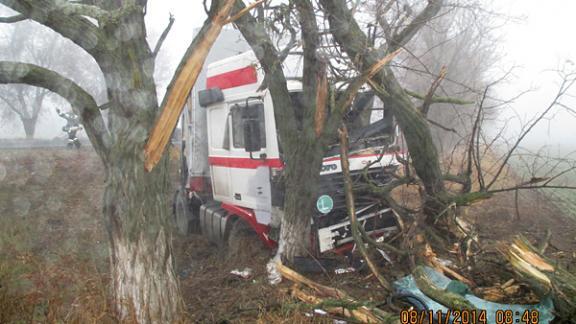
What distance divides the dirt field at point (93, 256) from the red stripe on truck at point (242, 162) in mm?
1052

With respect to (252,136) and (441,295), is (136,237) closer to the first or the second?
(252,136)

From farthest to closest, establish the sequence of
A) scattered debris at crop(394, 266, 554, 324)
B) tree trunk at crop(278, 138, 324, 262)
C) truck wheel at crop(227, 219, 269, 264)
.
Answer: truck wheel at crop(227, 219, 269, 264) → tree trunk at crop(278, 138, 324, 262) → scattered debris at crop(394, 266, 554, 324)

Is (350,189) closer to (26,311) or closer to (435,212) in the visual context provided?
(435,212)

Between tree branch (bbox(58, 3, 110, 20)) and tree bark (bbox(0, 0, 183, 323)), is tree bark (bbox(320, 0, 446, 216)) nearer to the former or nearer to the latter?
tree bark (bbox(0, 0, 183, 323))

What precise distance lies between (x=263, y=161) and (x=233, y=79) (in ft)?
4.57

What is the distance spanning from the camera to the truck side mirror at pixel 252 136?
5430 millimetres

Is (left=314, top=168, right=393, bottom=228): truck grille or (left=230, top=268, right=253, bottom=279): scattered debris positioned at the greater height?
(left=314, top=168, right=393, bottom=228): truck grille

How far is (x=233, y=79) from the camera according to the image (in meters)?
6.09

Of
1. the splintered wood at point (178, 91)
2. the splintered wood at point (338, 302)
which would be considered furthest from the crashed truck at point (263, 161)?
the splintered wood at point (178, 91)

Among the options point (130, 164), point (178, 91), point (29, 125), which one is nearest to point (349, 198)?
point (178, 91)

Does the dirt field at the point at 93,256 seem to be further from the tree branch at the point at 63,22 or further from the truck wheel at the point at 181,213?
the tree branch at the point at 63,22

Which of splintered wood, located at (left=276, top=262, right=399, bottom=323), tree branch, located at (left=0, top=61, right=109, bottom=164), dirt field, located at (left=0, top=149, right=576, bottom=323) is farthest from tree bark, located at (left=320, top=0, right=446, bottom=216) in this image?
tree branch, located at (left=0, top=61, right=109, bottom=164)

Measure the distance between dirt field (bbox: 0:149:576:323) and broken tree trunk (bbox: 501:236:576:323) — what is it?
1.22ft

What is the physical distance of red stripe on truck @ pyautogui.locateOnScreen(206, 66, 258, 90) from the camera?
18.6 feet
